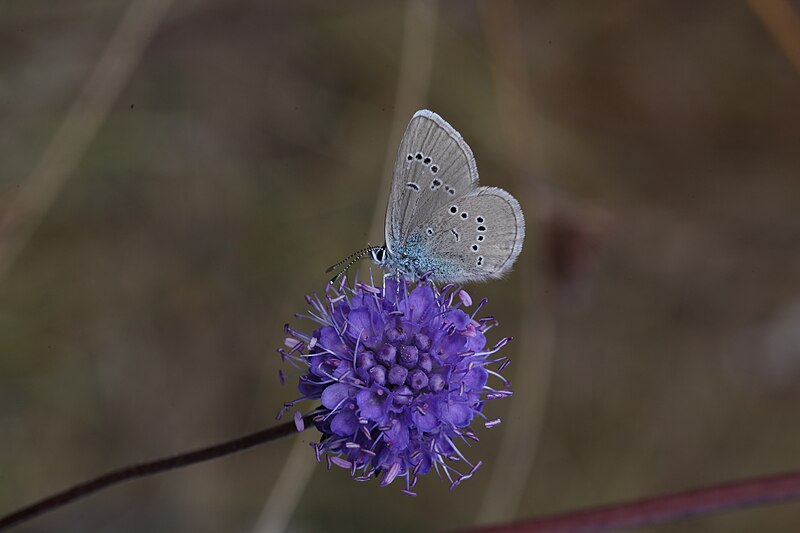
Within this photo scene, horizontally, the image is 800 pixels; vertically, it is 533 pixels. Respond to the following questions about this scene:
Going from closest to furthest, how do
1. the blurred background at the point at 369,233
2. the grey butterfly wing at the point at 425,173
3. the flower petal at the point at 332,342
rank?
the flower petal at the point at 332,342 < the grey butterfly wing at the point at 425,173 < the blurred background at the point at 369,233

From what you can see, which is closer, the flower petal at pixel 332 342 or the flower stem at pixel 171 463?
the flower stem at pixel 171 463

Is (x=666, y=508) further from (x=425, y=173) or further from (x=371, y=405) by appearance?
(x=425, y=173)

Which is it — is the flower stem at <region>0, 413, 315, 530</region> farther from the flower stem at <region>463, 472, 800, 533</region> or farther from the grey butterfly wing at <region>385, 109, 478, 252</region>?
the flower stem at <region>463, 472, 800, 533</region>

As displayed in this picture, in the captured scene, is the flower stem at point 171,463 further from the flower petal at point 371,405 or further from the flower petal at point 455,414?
the flower petal at point 455,414

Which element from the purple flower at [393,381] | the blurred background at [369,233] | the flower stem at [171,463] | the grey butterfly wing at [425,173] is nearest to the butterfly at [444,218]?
the grey butterfly wing at [425,173]

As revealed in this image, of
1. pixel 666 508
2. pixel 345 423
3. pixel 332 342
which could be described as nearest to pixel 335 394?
pixel 345 423

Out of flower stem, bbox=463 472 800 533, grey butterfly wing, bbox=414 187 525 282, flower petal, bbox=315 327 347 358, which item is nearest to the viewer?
flower stem, bbox=463 472 800 533

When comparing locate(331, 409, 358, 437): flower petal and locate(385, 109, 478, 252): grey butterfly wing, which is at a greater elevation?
Result: locate(385, 109, 478, 252): grey butterfly wing

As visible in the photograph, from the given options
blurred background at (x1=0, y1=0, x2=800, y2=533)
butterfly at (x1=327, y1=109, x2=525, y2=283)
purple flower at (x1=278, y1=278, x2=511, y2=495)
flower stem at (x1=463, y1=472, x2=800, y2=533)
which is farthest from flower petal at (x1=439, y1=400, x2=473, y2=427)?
blurred background at (x1=0, y1=0, x2=800, y2=533)
